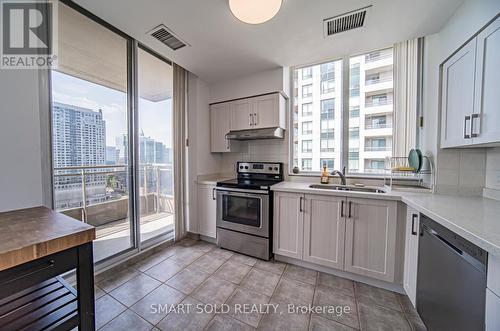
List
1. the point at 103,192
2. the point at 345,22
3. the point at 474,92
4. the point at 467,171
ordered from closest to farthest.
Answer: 1. the point at 474,92
2. the point at 467,171
3. the point at 345,22
4. the point at 103,192

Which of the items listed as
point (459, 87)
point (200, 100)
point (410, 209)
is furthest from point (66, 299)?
point (459, 87)

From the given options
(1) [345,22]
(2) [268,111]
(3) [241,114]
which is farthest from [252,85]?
(1) [345,22]

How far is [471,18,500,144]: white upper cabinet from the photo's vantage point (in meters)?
1.20

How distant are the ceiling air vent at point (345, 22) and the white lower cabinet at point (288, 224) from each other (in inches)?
70.6

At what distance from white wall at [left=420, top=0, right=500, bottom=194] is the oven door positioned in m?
1.77

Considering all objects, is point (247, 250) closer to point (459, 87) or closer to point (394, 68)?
point (459, 87)

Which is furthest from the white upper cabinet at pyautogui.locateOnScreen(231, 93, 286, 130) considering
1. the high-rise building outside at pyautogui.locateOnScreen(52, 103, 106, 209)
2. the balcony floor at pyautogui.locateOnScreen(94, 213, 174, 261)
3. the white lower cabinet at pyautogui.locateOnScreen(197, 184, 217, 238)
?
the balcony floor at pyautogui.locateOnScreen(94, 213, 174, 261)

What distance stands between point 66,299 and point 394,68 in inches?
138

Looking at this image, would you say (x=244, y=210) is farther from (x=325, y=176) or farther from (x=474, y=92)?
(x=474, y=92)

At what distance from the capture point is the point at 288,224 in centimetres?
224

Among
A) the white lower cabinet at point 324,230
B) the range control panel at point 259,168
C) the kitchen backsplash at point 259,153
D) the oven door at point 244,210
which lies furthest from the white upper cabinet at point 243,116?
the white lower cabinet at point 324,230

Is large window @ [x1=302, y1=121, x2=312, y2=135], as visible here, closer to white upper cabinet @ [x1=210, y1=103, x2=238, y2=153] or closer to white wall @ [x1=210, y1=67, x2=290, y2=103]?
white wall @ [x1=210, y1=67, x2=290, y2=103]

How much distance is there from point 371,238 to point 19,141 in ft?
10.2

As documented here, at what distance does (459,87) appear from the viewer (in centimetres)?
153
